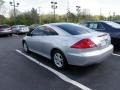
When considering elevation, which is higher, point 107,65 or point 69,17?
point 69,17

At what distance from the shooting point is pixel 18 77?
18.3 feet

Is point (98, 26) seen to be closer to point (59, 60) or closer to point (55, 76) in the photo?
point (59, 60)

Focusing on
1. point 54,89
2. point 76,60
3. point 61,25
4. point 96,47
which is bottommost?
point 54,89

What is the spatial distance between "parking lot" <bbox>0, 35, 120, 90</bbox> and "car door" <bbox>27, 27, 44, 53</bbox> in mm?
598

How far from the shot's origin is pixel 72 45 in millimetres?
5496

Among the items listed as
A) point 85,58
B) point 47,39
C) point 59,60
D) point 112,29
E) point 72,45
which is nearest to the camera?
point 85,58

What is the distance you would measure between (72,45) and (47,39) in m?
1.38

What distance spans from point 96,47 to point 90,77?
87 centimetres

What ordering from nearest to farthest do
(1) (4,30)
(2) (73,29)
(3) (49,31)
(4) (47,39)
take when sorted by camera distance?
(2) (73,29)
(4) (47,39)
(3) (49,31)
(1) (4,30)

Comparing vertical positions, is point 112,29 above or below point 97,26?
below

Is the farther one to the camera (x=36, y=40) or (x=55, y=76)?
(x=36, y=40)

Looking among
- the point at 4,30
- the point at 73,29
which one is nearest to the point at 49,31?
the point at 73,29

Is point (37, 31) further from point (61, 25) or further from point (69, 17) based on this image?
point (69, 17)

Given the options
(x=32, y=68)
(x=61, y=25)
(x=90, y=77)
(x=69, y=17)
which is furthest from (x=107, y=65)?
(x=69, y=17)
